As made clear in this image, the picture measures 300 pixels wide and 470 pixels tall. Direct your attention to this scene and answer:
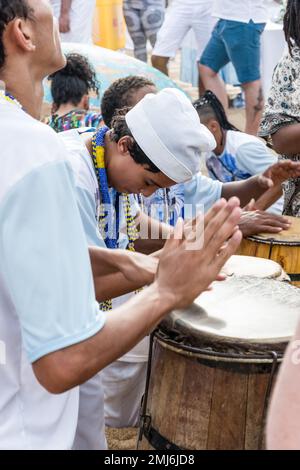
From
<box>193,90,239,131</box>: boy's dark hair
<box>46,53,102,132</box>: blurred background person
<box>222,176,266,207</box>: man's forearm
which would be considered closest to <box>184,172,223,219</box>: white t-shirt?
<box>222,176,266,207</box>: man's forearm

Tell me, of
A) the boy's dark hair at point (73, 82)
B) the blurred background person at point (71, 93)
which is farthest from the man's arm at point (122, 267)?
the boy's dark hair at point (73, 82)

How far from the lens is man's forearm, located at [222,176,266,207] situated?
3195mm

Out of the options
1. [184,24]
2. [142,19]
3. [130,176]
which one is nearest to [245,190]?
[130,176]

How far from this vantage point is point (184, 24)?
650 cm

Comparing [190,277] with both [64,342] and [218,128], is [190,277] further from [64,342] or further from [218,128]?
[218,128]

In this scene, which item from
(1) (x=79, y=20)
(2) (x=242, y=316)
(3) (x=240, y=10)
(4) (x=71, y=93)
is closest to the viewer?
(2) (x=242, y=316)

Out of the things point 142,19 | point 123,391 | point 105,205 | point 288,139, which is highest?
point 288,139

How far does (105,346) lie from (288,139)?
1763 mm

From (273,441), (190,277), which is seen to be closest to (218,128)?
(190,277)

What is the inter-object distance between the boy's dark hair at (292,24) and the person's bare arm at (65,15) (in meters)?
3.92

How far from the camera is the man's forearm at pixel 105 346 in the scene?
1.32 meters

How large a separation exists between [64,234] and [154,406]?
29.8 inches

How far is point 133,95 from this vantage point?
11.3ft

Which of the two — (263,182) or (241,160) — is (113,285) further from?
(241,160)
